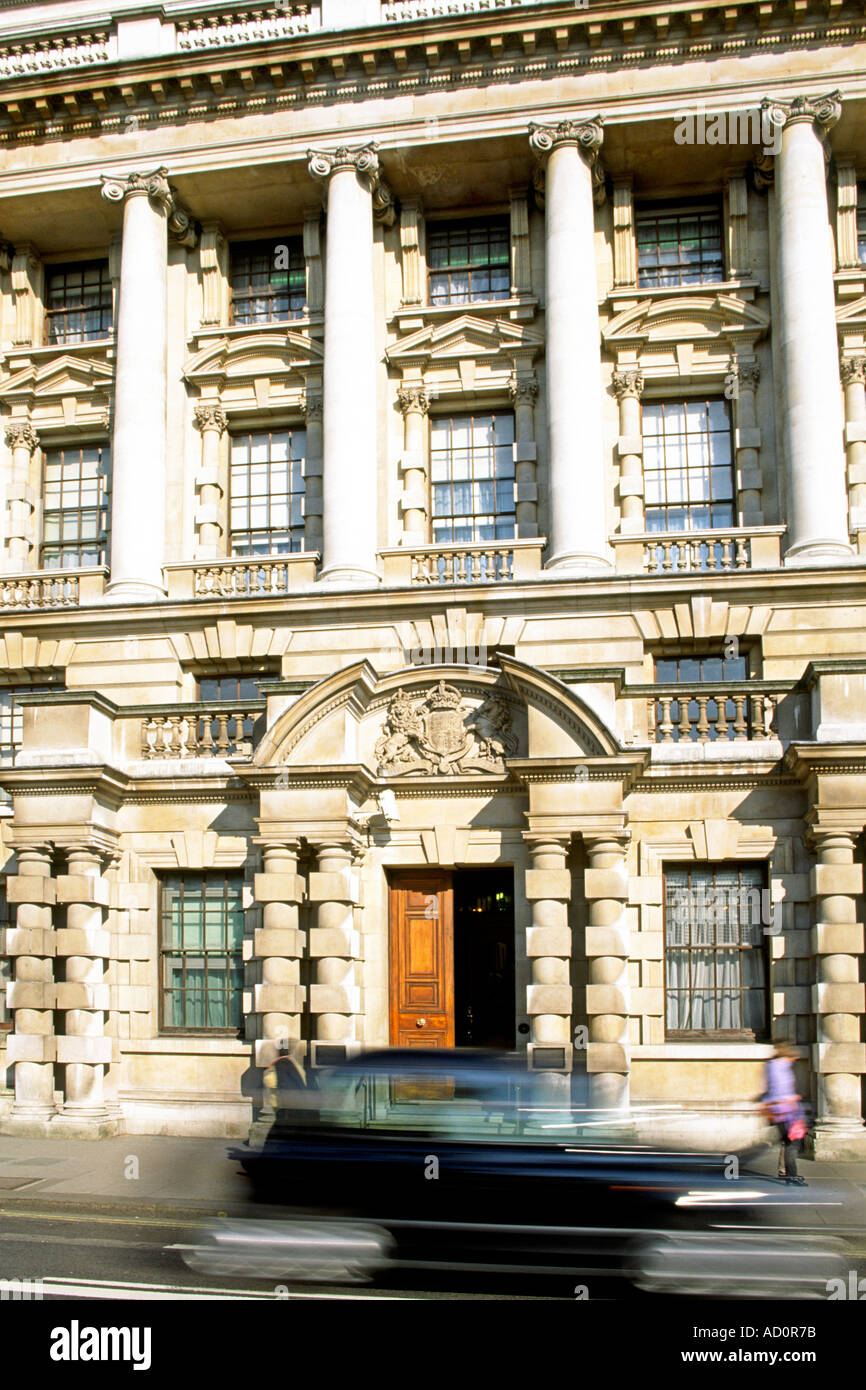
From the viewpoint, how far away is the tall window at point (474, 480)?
84.4 ft

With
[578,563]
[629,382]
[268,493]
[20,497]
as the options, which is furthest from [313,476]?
[629,382]

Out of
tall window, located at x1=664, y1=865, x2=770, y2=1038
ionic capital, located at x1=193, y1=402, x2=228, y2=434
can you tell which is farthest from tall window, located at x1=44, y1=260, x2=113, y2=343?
tall window, located at x1=664, y1=865, x2=770, y2=1038

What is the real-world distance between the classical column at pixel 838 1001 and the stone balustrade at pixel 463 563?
26.3 ft

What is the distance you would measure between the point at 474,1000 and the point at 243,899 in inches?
159

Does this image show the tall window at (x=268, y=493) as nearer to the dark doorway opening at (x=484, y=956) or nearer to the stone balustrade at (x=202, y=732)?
the stone balustrade at (x=202, y=732)

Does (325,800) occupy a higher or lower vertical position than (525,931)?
higher

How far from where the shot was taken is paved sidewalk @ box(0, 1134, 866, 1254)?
14242 mm

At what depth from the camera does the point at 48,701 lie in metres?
20.3

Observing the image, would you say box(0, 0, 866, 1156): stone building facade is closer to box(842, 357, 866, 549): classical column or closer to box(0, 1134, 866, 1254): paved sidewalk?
box(842, 357, 866, 549): classical column

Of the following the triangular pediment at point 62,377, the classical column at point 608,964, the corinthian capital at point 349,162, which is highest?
the corinthian capital at point 349,162

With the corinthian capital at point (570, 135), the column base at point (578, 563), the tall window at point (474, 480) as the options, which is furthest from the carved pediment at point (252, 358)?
the column base at point (578, 563)

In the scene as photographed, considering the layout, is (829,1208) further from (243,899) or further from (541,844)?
(243,899)

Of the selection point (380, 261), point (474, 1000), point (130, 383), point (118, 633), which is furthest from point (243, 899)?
point (380, 261)
